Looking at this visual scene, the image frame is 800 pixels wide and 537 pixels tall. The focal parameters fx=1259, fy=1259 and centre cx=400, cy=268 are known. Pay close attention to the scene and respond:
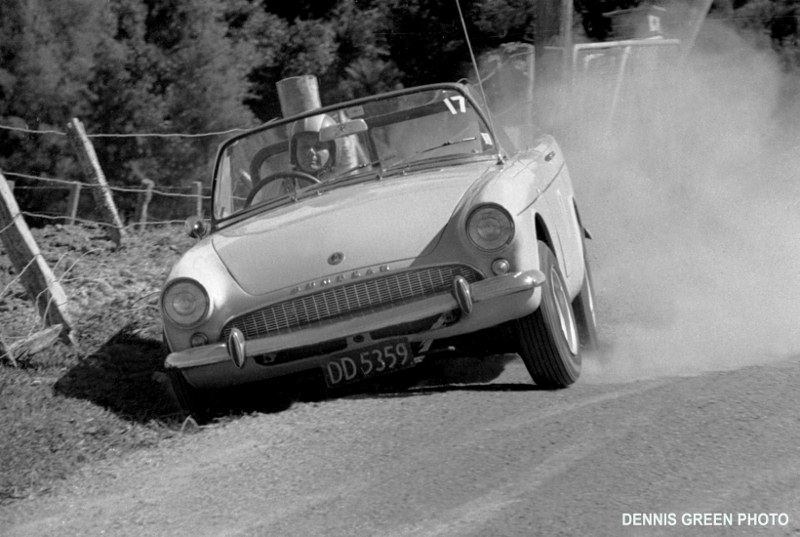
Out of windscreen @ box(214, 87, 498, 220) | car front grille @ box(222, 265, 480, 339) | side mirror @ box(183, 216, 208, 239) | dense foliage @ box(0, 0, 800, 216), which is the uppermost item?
windscreen @ box(214, 87, 498, 220)

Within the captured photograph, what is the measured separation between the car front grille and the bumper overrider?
0.04m

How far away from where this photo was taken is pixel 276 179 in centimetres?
698

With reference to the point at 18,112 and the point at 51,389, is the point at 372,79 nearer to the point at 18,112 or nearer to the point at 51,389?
the point at 18,112

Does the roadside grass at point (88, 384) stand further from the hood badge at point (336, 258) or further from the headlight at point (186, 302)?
the hood badge at point (336, 258)

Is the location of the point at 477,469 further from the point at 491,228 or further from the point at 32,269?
the point at 32,269

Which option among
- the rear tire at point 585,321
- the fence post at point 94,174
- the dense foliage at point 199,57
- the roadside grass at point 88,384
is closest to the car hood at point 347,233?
the roadside grass at point 88,384

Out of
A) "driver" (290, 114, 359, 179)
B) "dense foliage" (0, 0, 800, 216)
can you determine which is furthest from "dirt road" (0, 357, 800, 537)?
"dense foliage" (0, 0, 800, 216)

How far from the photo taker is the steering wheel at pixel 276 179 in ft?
22.4

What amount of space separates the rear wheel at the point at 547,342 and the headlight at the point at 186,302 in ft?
4.72

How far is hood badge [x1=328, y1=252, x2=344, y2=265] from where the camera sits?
564cm

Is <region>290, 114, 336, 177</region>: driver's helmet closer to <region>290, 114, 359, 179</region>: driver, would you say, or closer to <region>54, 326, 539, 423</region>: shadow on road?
Result: <region>290, 114, 359, 179</region>: driver

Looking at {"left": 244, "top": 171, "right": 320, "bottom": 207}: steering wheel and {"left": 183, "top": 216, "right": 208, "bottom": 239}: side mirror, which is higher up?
{"left": 244, "top": 171, "right": 320, "bottom": 207}: steering wheel

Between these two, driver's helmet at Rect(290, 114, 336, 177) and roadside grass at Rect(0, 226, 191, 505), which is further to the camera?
driver's helmet at Rect(290, 114, 336, 177)

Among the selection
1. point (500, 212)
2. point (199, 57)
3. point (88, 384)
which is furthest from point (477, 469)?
point (199, 57)
